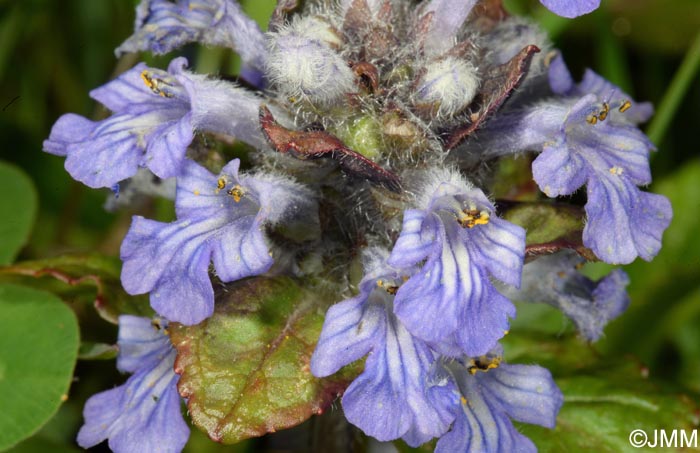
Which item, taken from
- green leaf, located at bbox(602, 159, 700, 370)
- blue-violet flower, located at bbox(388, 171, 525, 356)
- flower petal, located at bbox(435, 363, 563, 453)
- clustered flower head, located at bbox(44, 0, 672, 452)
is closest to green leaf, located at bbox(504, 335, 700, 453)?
flower petal, located at bbox(435, 363, 563, 453)

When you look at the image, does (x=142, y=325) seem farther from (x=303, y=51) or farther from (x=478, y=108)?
(x=478, y=108)

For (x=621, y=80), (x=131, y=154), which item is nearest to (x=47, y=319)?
(x=131, y=154)

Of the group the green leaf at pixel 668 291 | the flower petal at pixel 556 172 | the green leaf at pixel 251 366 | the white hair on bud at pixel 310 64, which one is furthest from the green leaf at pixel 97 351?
the green leaf at pixel 668 291

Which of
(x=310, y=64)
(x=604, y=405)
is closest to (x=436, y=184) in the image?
(x=310, y=64)

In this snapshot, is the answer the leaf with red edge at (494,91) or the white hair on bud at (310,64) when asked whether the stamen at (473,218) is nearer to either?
the leaf with red edge at (494,91)

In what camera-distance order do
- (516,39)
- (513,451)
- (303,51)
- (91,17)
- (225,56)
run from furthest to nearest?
Result: 1. (91,17)
2. (225,56)
3. (516,39)
4. (513,451)
5. (303,51)
